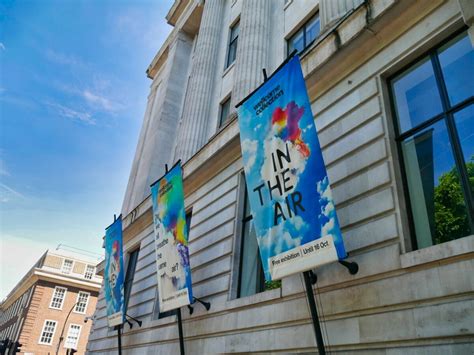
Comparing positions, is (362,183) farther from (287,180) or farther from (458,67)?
(458,67)

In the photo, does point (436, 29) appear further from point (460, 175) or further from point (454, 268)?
point (454, 268)

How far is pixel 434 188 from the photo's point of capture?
699 cm

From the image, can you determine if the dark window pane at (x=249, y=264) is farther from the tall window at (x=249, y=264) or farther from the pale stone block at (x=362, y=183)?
the pale stone block at (x=362, y=183)

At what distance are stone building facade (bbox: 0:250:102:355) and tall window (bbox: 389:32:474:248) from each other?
51.6 meters

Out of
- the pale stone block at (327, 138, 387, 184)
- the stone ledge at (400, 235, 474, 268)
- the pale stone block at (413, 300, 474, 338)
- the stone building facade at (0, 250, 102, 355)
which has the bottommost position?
the pale stone block at (413, 300, 474, 338)

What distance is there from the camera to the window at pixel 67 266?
6125 centimetres

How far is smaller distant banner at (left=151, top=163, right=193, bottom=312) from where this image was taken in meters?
11.1

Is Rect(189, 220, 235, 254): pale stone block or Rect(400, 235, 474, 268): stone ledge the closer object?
Rect(400, 235, 474, 268): stone ledge

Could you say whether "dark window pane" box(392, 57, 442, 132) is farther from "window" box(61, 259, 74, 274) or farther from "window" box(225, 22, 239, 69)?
"window" box(61, 259, 74, 274)

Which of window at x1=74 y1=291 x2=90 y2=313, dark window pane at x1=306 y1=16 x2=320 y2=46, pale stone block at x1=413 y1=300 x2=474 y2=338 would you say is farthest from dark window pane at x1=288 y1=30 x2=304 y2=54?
window at x1=74 y1=291 x2=90 y2=313

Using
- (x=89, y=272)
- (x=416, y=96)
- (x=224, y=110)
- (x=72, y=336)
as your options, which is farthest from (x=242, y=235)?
(x=89, y=272)

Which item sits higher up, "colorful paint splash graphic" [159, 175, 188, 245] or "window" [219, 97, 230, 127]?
"window" [219, 97, 230, 127]

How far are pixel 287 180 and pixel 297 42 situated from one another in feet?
28.9

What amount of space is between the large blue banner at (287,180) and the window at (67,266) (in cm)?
6064
